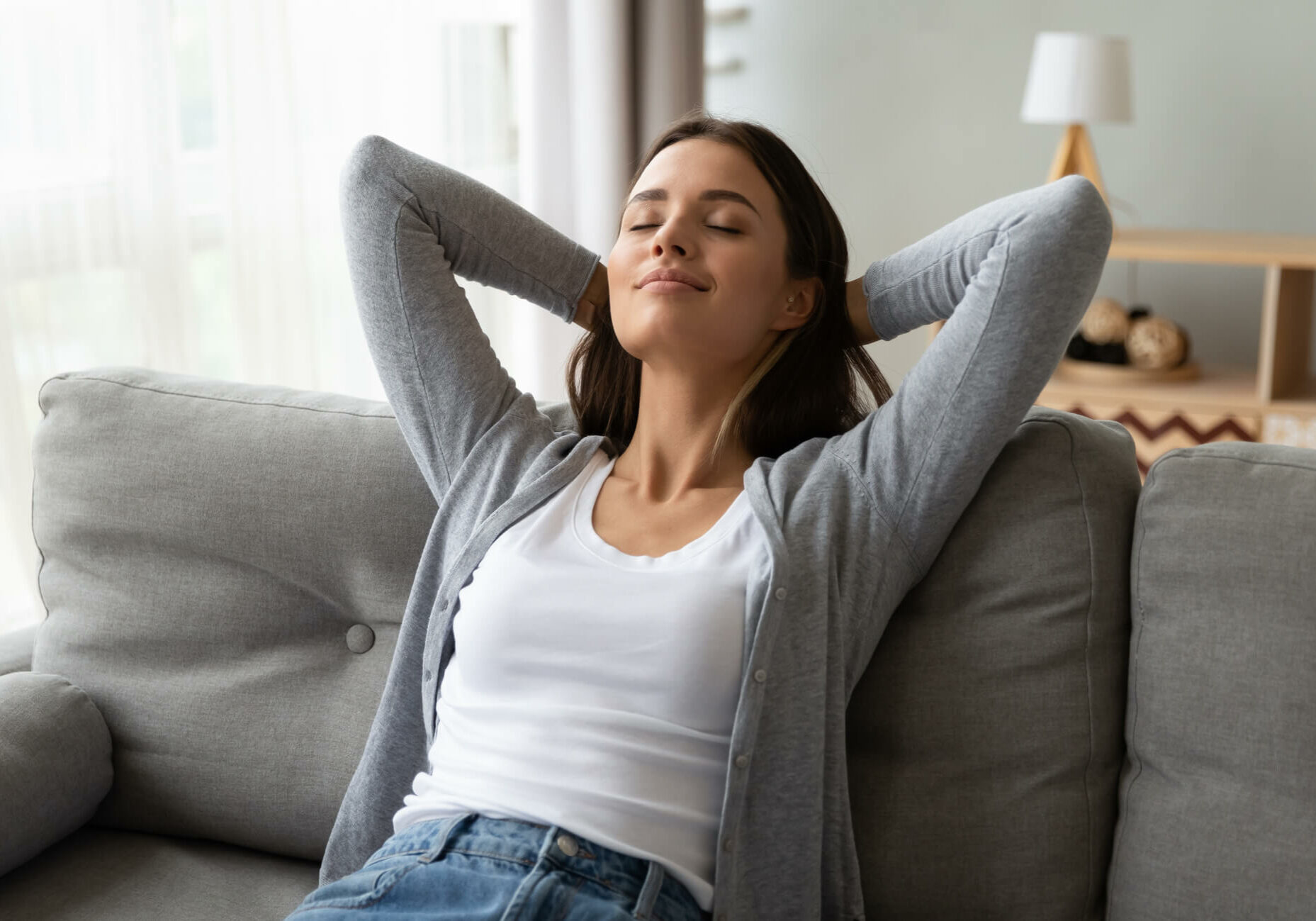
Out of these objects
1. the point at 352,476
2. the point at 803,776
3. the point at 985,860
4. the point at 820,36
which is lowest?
the point at 985,860

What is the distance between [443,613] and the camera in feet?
4.31

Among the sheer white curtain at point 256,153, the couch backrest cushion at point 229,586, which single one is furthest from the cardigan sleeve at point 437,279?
the sheer white curtain at point 256,153

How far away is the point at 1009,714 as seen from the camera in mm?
1219

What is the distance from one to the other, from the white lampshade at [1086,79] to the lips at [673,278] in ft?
7.26

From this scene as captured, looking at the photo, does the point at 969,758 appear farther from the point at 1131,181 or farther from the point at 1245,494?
the point at 1131,181

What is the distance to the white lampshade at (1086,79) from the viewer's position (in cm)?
321

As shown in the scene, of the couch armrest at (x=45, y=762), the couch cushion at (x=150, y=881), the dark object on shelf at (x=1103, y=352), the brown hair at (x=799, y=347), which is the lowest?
the couch cushion at (x=150, y=881)

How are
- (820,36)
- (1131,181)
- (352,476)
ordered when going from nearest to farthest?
(352,476) → (1131,181) → (820,36)

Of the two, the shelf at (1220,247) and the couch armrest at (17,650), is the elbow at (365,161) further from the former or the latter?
the shelf at (1220,247)

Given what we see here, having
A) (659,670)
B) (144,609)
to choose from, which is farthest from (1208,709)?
(144,609)

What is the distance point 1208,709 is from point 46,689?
1266 millimetres

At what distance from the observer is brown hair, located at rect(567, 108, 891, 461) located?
55.1 inches

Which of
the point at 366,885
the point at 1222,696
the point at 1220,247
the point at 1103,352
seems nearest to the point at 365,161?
the point at 366,885

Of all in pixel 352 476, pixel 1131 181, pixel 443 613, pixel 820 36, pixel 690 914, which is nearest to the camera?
pixel 690 914
